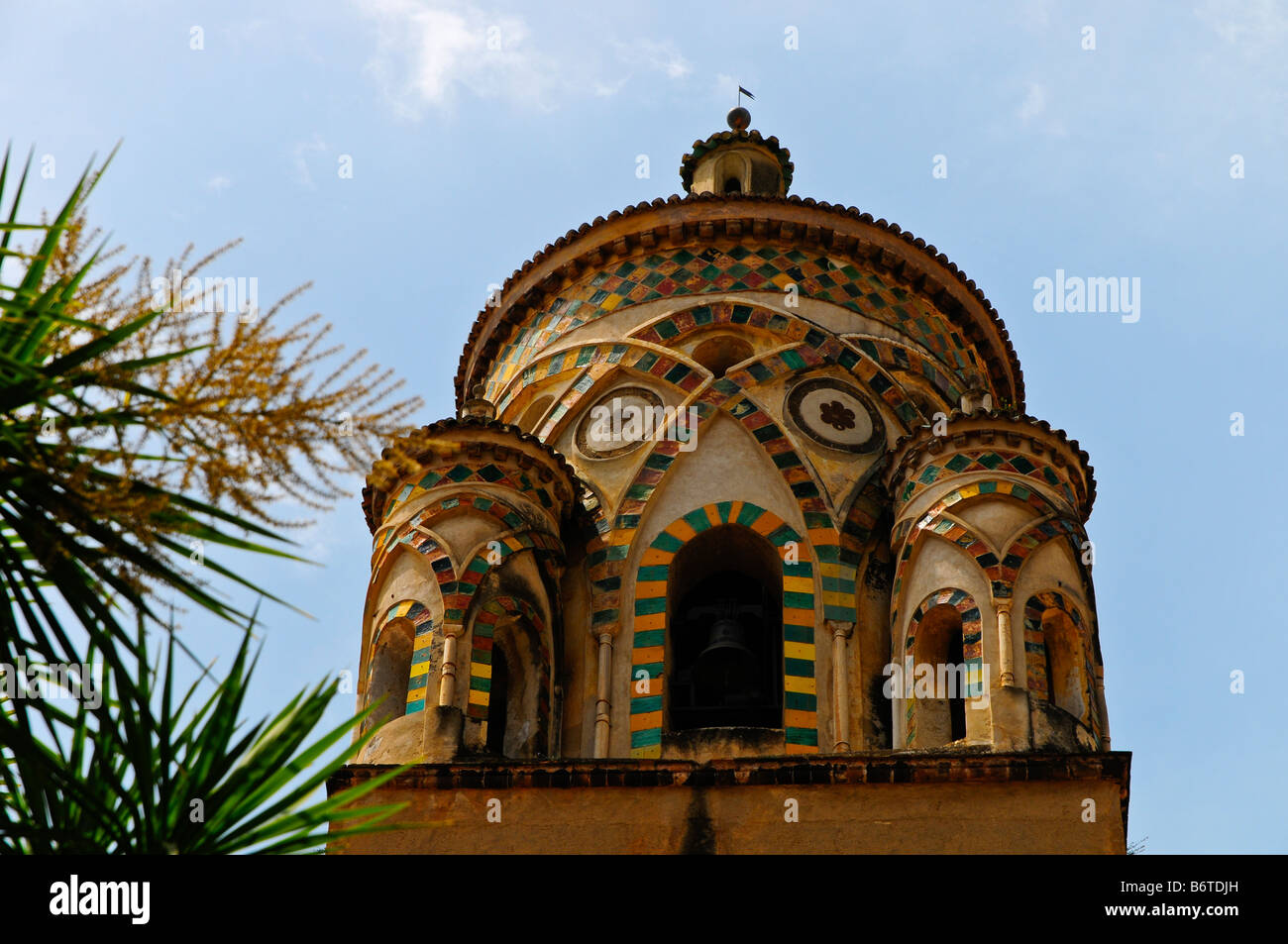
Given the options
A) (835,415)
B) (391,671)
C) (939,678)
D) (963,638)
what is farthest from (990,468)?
(391,671)

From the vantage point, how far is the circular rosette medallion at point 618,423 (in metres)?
17.6

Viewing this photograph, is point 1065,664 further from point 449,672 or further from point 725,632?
point 449,672

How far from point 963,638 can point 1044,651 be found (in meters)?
0.55

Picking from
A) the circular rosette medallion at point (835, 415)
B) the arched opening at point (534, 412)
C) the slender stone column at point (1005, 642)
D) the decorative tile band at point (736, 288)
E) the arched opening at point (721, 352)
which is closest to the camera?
→ the slender stone column at point (1005, 642)

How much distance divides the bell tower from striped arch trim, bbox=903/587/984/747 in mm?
25

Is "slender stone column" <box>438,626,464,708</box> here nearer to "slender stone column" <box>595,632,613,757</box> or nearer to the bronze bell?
"slender stone column" <box>595,632,613,757</box>

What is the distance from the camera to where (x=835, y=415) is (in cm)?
1788

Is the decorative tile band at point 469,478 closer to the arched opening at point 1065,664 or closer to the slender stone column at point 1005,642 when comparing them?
the slender stone column at point 1005,642

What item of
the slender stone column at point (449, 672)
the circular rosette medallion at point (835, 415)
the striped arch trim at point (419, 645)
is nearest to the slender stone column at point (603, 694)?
the slender stone column at point (449, 672)

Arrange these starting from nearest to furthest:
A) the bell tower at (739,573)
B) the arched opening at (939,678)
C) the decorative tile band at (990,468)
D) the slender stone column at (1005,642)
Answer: the bell tower at (739,573) < the slender stone column at (1005,642) < the arched opening at (939,678) < the decorative tile band at (990,468)

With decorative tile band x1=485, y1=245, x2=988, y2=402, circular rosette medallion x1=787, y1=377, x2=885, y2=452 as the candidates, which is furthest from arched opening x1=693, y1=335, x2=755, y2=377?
circular rosette medallion x1=787, y1=377, x2=885, y2=452

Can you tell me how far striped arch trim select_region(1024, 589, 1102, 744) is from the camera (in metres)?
15.0

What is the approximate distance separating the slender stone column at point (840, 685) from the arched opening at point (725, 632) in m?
0.44

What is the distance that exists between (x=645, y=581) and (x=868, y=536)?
171 centimetres
